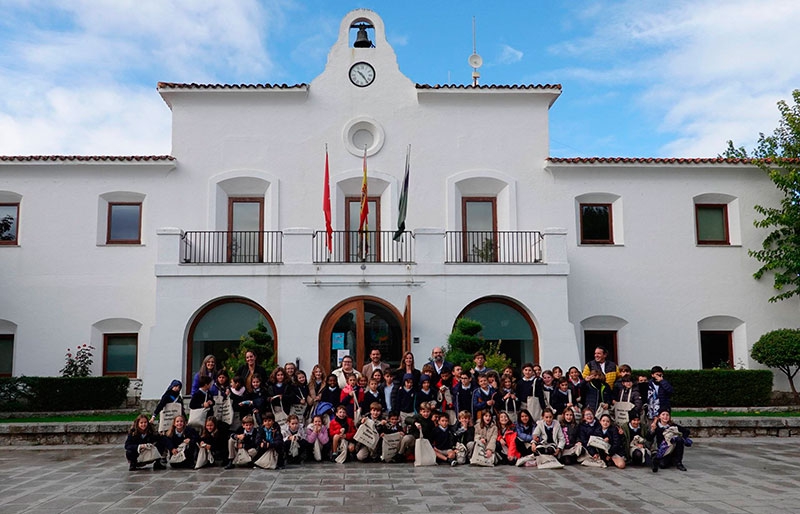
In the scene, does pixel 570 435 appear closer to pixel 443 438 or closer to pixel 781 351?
pixel 443 438

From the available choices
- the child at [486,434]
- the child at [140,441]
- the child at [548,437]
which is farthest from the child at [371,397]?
the child at [140,441]

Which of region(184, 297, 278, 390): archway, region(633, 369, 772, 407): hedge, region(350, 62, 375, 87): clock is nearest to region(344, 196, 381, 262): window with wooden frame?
region(184, 297, 278, 390): archway

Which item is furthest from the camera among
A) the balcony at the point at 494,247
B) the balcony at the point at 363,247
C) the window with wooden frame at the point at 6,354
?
the balcony at the point at 494,247

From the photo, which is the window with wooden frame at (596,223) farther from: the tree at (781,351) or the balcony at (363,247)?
the balcony at (363,247)

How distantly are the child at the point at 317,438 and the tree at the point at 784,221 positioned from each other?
12520 mm

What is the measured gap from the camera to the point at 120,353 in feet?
54.2

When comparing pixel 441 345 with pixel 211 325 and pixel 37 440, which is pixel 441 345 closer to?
→ pixel 211 325

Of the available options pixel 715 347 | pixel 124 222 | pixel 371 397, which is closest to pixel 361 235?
pixel 124 222

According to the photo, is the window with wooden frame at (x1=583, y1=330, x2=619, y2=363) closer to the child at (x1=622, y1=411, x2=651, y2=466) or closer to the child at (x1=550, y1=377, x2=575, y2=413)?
the child at (x1=550, y1=377, x2=575, y2=413)

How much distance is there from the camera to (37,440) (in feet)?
39.2

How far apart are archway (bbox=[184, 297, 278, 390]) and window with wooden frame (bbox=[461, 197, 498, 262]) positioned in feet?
17.3

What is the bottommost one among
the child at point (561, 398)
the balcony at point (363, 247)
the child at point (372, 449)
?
the child at point (372, 449)

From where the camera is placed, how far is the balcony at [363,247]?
1620 centimetres

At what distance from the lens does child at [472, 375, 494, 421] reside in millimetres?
10367
